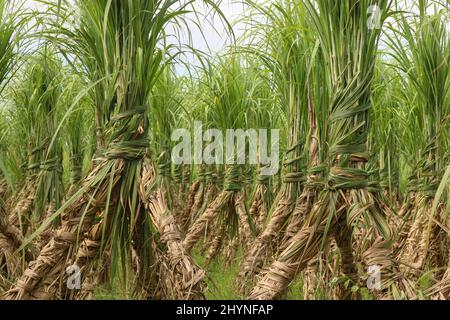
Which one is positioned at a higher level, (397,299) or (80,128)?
(80,128)

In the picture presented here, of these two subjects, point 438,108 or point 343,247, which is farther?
point 438,108

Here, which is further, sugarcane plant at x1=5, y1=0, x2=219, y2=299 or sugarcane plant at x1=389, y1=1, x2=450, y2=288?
sugarcane plant at x1=389, y1=1, x2=450, y2=288

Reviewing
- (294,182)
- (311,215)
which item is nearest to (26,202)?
(294,182)

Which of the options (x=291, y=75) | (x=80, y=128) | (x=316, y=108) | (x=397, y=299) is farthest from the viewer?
(x=80, y=128)

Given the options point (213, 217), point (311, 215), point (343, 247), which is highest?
point (311, 215)

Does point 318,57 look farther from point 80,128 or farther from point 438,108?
point 80,128

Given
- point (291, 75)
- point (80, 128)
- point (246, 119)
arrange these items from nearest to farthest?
1. point (291, 75)
2. point (246, 119)
3. point (80, 128)

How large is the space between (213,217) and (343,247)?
91.0 inches

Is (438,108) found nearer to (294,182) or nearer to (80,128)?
(294,182)

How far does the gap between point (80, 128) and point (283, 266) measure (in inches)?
125

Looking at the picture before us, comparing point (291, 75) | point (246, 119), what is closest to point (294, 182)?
point (291, 75)

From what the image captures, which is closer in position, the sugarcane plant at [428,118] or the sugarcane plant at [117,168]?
the sugarcane plant at [117,168]

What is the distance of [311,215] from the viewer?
1.84m

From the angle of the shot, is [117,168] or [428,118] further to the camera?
[428,118]
